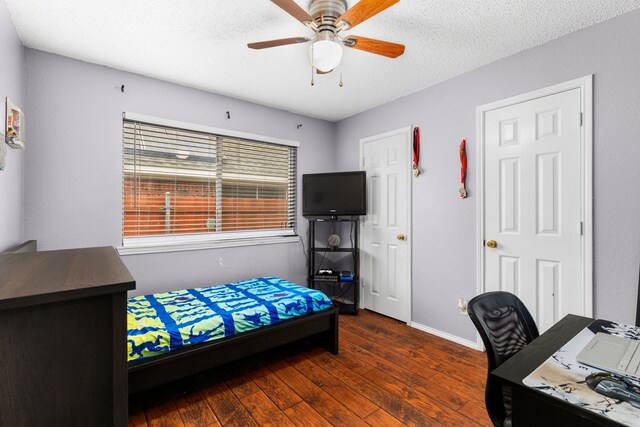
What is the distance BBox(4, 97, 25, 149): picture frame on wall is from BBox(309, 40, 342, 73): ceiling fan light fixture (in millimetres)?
1878

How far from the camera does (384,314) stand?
354 cm

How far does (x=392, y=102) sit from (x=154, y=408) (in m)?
3.51

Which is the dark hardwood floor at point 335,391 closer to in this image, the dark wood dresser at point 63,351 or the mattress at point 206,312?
the mattress at point 206,312

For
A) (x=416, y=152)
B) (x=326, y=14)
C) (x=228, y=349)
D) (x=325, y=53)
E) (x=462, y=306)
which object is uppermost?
(x=326, y=14)

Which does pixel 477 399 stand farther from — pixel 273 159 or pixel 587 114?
pixel 273 159

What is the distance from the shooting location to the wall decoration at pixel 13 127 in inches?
71.4

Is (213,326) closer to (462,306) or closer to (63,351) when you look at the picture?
(63,351)

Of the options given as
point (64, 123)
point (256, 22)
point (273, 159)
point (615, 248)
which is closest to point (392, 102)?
point (273, 159)

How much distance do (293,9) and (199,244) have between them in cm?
235

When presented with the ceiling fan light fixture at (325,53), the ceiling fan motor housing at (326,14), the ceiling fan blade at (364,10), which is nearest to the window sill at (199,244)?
the ceiling fan light fixture at (325,53)

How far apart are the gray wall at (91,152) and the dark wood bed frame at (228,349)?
116cm

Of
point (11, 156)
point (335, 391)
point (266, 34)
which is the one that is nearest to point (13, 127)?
point (11, 156)

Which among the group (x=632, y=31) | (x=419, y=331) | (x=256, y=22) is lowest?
(x=419, y=331)

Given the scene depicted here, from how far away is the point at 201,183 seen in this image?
3197 mm
